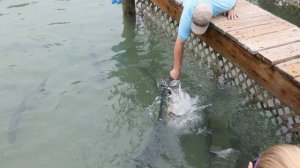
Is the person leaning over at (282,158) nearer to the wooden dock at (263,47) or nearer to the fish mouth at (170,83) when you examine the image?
the wooden dock at (263,47)

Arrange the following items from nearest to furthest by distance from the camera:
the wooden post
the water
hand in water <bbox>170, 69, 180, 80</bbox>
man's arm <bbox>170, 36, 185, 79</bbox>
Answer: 1. the water
2. man's arm <bbox>170, 36, 185, 79</bbox>
3. hand in water <bbox>170, 69, 180, 80</bbox>
4. the wooden post

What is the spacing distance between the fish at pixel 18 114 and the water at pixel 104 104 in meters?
0.01

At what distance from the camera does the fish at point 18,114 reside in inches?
197

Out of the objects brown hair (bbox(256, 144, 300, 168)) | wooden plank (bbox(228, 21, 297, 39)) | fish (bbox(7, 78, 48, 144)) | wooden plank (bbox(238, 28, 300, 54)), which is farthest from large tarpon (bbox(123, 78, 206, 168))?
brown hair (bbox(256, 144, 300, 168))

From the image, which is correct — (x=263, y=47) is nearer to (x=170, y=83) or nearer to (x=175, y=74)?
(x=175, y=74)

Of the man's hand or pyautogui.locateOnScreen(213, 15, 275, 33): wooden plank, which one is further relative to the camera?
the man's hand

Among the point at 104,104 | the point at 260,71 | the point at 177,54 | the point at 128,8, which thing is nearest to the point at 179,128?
the point at 177,54

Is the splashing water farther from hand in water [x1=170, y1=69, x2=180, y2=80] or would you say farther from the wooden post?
the wooden post

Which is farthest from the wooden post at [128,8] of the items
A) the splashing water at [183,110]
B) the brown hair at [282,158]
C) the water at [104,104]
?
the brown hair at [282,158]

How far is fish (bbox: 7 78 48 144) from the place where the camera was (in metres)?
5.01

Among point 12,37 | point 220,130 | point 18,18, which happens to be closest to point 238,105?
point 220,130

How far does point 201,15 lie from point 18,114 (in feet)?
8.98

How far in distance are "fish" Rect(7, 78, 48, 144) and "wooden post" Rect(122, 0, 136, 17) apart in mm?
2141

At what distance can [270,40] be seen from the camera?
14.1 feet
